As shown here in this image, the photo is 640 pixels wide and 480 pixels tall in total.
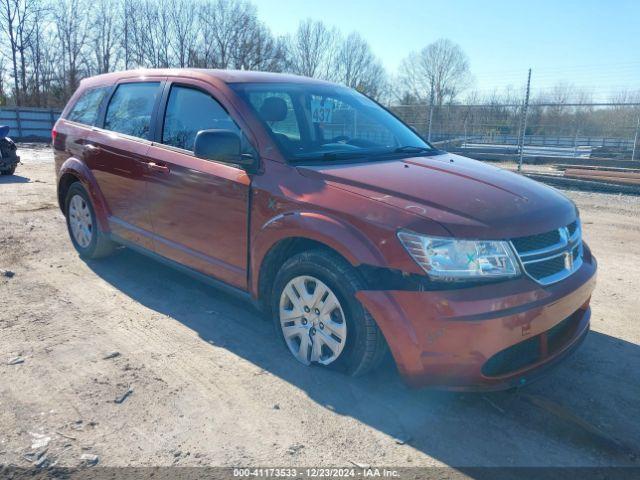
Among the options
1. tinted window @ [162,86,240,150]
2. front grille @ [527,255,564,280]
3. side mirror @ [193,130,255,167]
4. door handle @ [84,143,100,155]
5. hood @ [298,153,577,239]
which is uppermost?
tinted window @ [162,86,240,150]

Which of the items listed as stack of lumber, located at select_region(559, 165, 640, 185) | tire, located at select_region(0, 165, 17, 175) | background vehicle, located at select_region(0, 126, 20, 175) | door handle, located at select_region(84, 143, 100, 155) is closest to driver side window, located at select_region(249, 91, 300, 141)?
door handle, located at select_region(84, 143, 100, 155)

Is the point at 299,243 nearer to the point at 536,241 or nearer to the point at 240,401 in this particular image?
the point at 240,401

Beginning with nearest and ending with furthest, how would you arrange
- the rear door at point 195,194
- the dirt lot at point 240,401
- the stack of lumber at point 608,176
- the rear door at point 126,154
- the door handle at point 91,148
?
1. the dirt lot at point 240,401
2. the rear door at point 195,194
3. the rear door at point 126,154
4. the door handle at point 91,148
5. the stack of lumber at point 608,176

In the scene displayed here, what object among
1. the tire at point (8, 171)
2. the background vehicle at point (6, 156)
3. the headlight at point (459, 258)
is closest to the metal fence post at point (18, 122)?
the background vehicle at point (6, 156)

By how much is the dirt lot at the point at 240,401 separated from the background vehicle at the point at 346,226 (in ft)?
0.88

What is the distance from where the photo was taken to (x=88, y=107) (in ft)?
17.6

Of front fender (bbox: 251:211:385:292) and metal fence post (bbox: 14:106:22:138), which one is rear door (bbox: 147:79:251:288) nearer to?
front fender (bbox: 251:211:385:292)

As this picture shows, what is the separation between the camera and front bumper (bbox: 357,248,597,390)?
260cm

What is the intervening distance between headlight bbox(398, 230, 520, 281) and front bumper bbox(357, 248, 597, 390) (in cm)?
7

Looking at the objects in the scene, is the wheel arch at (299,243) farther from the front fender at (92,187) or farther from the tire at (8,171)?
the tire at (8,171)

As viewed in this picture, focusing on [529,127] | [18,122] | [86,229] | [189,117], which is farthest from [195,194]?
[18,122]

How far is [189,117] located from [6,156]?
996cm

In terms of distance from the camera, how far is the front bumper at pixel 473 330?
2.60m

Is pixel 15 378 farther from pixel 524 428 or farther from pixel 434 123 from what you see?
pixel 434 123
